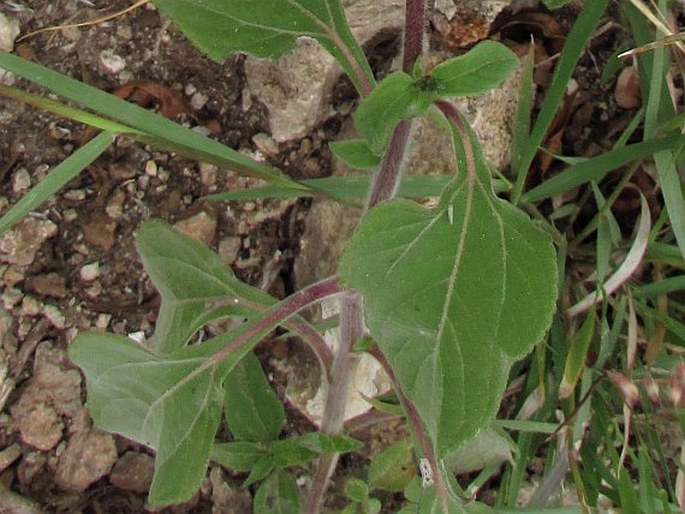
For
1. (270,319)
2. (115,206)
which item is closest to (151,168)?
(115,206)

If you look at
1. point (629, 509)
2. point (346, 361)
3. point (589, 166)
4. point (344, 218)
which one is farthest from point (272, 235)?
point (629, 509)

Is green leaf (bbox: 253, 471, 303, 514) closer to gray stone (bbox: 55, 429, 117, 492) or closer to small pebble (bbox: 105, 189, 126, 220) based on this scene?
gray stone (bbox: 55, 429, 117, 492)

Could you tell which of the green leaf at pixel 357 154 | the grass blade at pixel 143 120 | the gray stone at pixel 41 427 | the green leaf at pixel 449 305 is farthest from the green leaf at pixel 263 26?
the gray stone at pixel 41 427

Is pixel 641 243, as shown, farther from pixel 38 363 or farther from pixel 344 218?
pixel 38 363

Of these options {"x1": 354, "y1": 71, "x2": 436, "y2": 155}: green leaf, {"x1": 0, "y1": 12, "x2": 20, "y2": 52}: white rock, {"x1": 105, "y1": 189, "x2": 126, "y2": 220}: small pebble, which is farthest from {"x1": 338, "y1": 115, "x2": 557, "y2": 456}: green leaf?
{"x1": 0, "y1": 12, "x2": 20, "y2": 52}: white rock

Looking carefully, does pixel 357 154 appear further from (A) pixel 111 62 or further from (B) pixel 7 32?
(B) pixel 7 32

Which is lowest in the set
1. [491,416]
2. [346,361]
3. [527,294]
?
[346,361]
